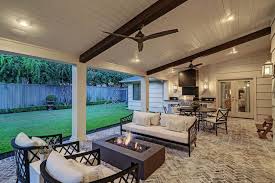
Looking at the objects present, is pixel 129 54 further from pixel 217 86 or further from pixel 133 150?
pixel 217 86

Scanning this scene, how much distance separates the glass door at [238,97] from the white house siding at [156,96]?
3739mm

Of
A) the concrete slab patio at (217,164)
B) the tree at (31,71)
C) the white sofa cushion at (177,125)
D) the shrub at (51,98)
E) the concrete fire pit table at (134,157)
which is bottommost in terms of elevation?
the concrete slab patio at (217,164)

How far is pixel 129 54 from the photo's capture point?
5703 mm

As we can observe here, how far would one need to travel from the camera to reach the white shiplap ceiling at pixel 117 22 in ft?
9.25

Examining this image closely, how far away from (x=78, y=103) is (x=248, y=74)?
8590 millimetres

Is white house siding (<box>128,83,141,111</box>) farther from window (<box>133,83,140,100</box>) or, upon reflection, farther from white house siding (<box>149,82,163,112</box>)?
white house siding (<box>149,82,163,112</box>)

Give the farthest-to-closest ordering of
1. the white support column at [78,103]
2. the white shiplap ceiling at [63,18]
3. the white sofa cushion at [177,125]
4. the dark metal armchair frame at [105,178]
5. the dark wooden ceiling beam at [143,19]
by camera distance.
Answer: the white support column at [78,103] → the white sofa cushion at [177,125] → the dark wooden ceiling beam at [143,19] → the white shiplap ceiling at [63,18] → the dark metal armchair frame at [105,178]

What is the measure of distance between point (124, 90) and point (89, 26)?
506 inches

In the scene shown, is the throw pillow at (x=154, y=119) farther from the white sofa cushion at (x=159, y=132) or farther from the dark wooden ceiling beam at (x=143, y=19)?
the dark wooden ceiling beam at (x=143, y=19)

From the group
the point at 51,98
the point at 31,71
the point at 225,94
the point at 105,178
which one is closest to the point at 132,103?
the point at 51,98

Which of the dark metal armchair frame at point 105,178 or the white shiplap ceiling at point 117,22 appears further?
the white shiplap ceiling at point 117,22

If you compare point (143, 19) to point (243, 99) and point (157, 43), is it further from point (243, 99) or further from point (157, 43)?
point (243, 99)

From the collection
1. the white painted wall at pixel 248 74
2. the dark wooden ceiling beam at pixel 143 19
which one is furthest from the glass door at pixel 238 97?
the dark wooden ceiling beam at pixel 143 19

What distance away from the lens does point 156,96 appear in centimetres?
1146
